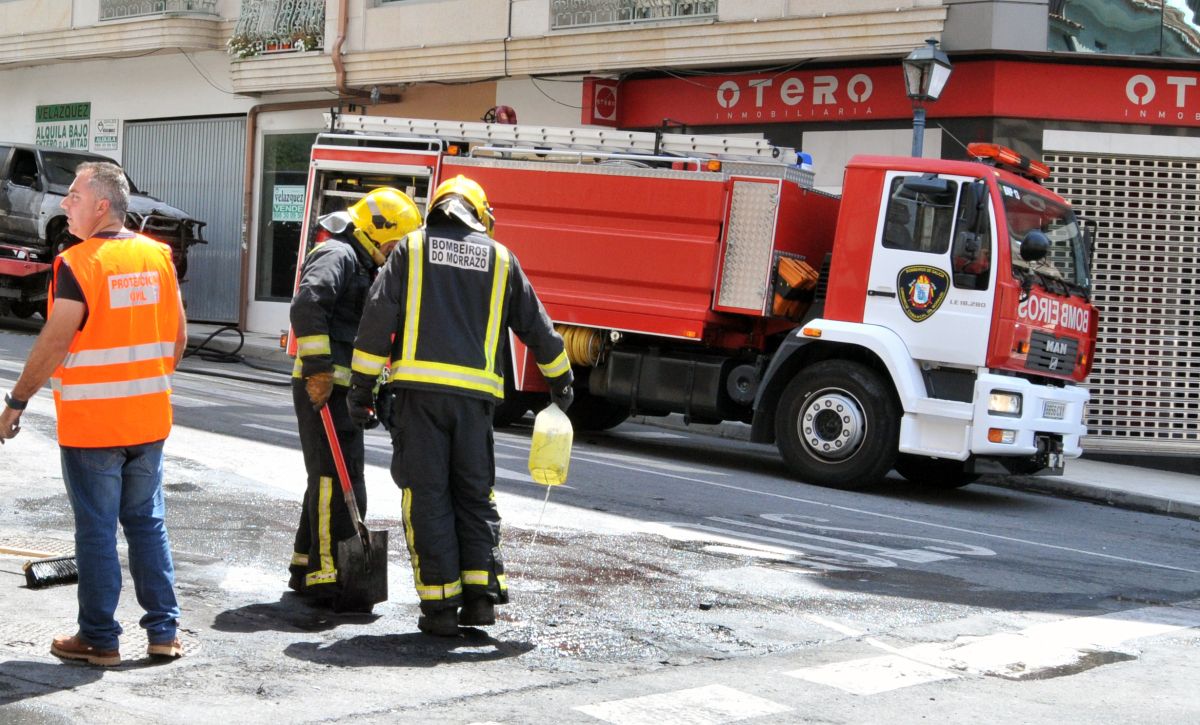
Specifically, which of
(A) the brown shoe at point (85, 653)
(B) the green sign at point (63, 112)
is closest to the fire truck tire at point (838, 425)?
(A) the brown shoe at point (85, 653)

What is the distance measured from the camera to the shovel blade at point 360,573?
238 inches

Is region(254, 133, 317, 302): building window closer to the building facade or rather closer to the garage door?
the building facade

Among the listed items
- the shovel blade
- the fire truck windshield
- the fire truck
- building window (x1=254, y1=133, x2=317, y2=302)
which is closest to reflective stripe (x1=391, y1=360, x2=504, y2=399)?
the shovel blade

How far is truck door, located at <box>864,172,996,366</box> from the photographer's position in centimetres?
1088

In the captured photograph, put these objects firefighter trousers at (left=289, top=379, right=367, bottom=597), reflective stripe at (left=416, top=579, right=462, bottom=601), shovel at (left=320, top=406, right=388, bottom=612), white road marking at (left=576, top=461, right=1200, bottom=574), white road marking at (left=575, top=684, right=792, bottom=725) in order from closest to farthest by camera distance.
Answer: white road marking at (left=575, top=684, right=792, bottom=725), reflective stripe at (left=416, top=579, right=462, bottom=601), shovel at (left=320, top=406, right=388, bottom=612), firefighter trousers at (left=289, top=379, right=367, bottom=597), white road marking at (left=576, top=461, right=1200, bottom=574)

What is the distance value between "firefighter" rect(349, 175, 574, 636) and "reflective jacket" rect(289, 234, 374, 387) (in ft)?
0.60

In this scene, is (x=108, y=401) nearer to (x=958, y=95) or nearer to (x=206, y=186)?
(x=958, y=95)

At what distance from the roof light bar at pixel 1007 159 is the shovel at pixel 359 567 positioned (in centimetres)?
667

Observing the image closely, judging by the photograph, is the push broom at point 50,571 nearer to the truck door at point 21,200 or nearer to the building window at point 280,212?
the truck door at point 21,200

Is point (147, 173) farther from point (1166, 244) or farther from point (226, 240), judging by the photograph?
point (1166, 244)

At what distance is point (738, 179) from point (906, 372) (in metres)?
2.03

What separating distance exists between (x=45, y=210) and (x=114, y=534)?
1531 centimetres

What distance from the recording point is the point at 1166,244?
15859mm

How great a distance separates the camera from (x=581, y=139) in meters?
12.8
